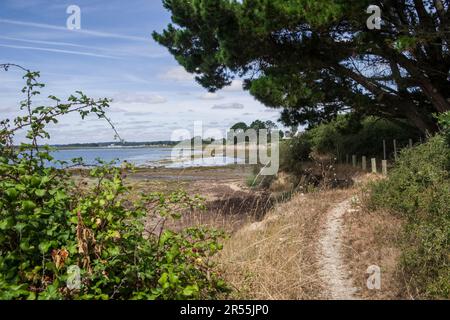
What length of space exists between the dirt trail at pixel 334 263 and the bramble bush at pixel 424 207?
0.83 metres

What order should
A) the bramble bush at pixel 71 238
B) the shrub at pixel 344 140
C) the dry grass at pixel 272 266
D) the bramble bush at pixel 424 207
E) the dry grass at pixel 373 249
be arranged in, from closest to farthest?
1. the bramble bush at pixel 71 238
2. the dry grass at pixel 272 266
3. the bramble bush at pixel 424 207
4. the dry grass at pixel 373 249
5. the shrub at pixel 344 140

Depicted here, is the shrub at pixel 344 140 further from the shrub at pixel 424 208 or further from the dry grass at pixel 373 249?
the dry grass at pixel 373 249

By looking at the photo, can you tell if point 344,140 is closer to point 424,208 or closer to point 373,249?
point 424,208

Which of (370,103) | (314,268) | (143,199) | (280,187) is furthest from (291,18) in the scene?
(280,187)

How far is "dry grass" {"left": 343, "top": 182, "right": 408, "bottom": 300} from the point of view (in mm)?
5738

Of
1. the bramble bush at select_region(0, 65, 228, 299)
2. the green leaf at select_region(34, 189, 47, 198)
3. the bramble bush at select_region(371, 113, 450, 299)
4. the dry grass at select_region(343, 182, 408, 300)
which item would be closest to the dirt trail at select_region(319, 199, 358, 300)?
the dry grass at select_region(343, 182, 408, 300)

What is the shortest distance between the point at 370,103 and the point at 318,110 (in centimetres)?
218

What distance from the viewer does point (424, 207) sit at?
25.5 feet

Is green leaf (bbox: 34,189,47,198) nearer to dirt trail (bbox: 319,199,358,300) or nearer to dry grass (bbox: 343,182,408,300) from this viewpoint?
dirt trail (bbox: 319,199,358,300)

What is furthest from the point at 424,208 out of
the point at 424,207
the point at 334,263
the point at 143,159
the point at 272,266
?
the point at 143,159

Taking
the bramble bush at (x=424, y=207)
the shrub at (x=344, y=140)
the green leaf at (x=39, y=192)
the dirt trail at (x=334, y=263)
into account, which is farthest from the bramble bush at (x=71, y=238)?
the shrub at (x=344, y=140)

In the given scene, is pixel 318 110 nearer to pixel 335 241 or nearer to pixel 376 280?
pixel 335 241

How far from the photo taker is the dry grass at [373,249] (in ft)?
18.8

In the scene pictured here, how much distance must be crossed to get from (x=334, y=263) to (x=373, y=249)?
0.70 metres
